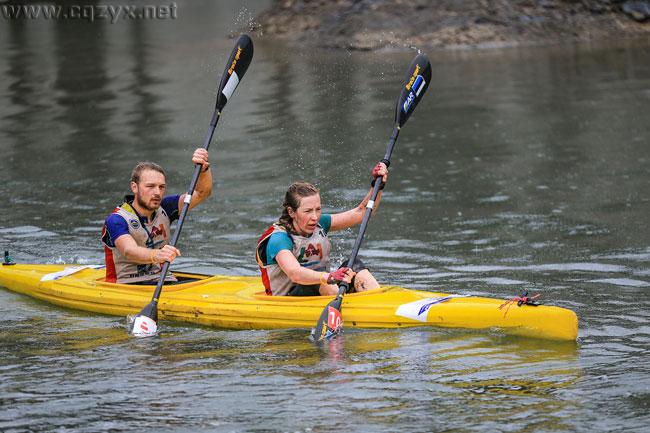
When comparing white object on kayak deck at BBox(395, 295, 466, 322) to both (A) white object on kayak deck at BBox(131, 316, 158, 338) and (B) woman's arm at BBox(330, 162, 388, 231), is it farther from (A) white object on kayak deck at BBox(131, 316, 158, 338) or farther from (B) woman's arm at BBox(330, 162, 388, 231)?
(A) white object on kayak deck at BBox(131, 316, 158, 338)

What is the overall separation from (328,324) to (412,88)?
2784mm

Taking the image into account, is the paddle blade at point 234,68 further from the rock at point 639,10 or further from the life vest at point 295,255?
the rock at point 639,10

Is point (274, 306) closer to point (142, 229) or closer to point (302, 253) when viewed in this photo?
point (302, 253)

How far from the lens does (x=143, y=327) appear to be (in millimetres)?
8453

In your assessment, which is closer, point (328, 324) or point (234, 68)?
point (328, 324)

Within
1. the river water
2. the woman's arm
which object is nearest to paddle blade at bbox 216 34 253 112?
the river water

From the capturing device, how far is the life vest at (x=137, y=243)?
8953 millimetres

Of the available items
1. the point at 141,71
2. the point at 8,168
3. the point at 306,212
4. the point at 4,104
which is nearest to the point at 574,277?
the point at 306,212

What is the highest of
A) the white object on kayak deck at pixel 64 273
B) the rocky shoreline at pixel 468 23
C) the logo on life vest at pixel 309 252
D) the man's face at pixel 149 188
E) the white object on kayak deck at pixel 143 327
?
the man's face at pixel 149 188

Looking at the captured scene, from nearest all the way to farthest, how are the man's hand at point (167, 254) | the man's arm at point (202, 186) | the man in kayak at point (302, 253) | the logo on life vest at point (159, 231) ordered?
the man in kayak at point (302, 253), the man's hand at point (167, 254), the logo on life vest at point (159, 231), the man's arm at point (202, 186)

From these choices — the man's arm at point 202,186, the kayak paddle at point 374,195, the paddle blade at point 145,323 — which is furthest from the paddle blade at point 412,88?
the paddle blade at point 145,323

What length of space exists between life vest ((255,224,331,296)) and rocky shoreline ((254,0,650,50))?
14358 mm

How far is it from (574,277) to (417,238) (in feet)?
6.33

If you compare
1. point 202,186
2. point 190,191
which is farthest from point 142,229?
point 202,186
